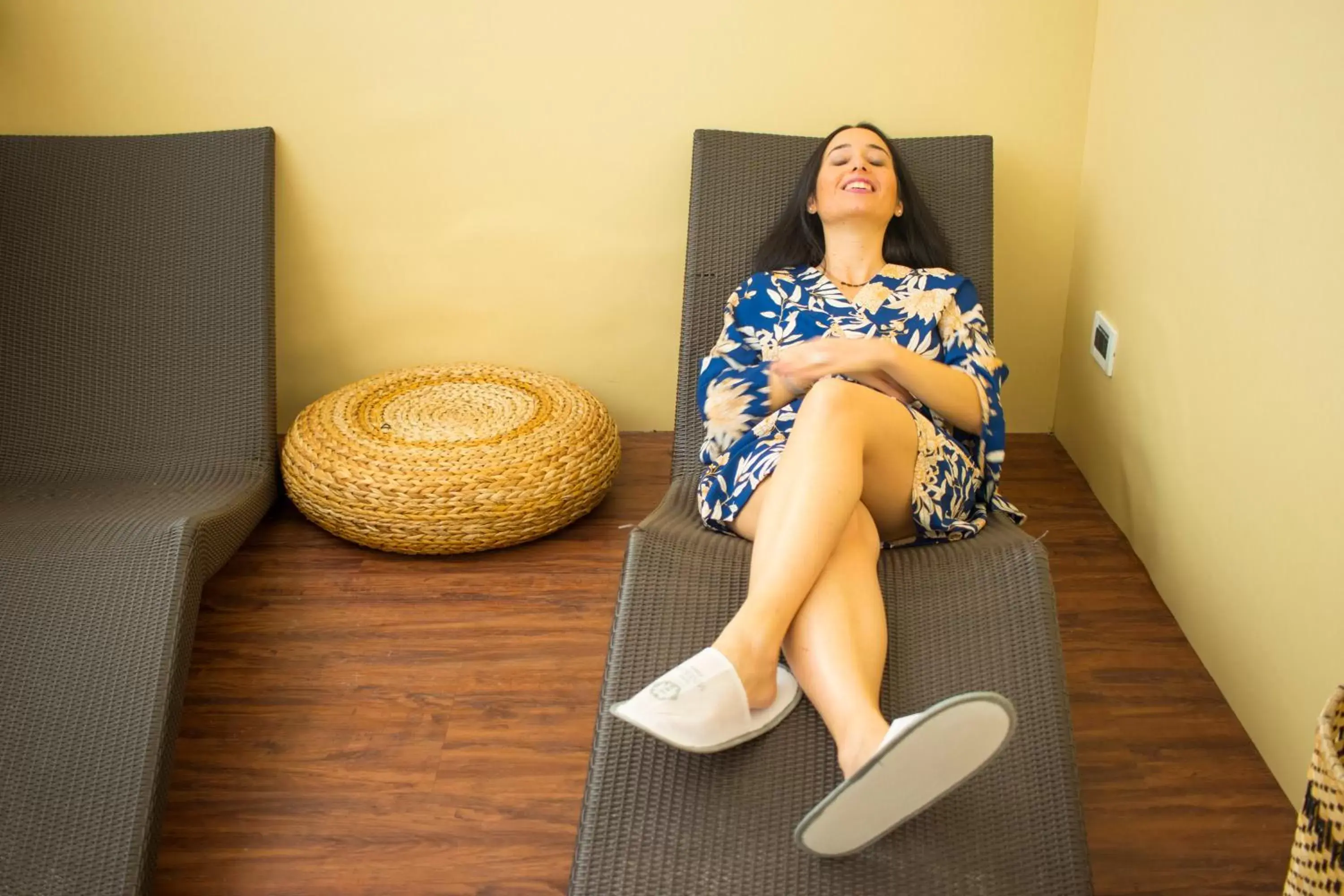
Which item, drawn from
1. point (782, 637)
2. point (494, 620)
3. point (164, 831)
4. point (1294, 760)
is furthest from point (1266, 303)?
point (164, 831)

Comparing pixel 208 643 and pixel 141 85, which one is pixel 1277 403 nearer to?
pixel 208 643

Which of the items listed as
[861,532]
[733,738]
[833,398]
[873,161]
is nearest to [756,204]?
[873,161]

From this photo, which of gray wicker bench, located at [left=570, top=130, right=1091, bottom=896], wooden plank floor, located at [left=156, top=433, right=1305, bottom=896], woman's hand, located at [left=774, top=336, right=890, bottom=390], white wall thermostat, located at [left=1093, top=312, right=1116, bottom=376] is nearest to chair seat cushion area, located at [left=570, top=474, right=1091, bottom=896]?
gray wicker bench, located at [left=570, top=130, right=1091, bottom=896]

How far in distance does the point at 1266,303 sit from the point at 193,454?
6.86 ft

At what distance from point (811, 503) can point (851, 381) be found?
0.39m

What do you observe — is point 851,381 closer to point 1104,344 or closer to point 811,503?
point 811,503

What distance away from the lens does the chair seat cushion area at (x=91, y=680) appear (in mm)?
1597

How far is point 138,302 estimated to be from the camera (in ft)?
8.25

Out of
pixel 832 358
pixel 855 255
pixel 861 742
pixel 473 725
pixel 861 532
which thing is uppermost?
pixel 855 255

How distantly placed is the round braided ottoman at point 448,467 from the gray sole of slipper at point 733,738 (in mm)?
865

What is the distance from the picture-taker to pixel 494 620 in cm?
227

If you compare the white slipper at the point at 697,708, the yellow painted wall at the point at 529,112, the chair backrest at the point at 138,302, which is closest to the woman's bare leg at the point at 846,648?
the white slipper at the point at 697,708

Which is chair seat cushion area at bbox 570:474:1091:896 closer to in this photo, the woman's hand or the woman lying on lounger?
the woman lying on lounger

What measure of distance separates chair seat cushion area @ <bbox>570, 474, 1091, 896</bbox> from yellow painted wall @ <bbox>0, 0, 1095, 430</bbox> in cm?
115
